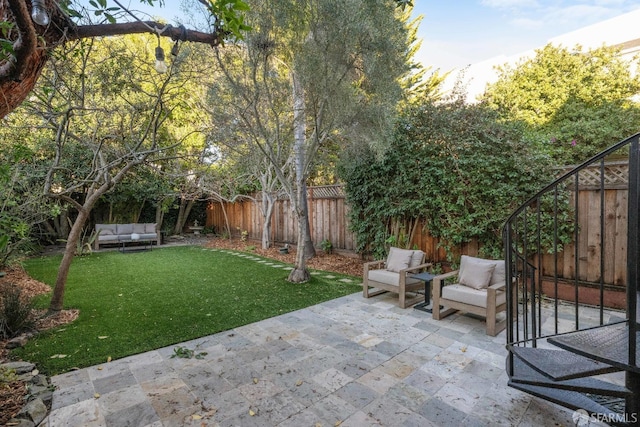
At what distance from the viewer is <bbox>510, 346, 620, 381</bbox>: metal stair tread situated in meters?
1.83

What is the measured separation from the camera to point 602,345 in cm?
188

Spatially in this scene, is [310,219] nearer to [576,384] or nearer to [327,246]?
[327,246]

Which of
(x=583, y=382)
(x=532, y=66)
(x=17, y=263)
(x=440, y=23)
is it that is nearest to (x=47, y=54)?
(x=583, y=382)

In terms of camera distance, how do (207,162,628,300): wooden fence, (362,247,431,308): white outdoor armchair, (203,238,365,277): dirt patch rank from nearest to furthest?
(207,162,628,300): wooden fence → (362,247,431,308): white outdoor armchair → (203,238,365,277): dirt patch

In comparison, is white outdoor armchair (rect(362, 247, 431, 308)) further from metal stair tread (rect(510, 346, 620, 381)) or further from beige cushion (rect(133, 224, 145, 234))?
beige cushion (rect(133, 224, 145, 234))

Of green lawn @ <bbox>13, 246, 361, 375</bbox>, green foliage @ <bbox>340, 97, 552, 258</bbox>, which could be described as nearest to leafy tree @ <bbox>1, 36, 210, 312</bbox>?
green lawn @ <bbox>13, 246, 361, 375</bbox>

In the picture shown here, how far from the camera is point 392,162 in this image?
614 centimetres

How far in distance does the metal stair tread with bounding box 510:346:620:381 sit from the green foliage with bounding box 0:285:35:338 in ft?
16.6

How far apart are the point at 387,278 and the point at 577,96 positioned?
9863mm

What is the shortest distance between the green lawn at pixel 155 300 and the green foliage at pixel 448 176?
5.60ft

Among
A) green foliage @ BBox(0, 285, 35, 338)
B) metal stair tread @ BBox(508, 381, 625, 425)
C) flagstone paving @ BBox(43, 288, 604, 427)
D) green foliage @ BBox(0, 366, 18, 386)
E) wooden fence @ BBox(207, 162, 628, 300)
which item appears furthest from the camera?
wooden fence @ BBox(207, 162, 628, 300)

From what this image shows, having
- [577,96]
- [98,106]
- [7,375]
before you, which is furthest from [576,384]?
[577,96]

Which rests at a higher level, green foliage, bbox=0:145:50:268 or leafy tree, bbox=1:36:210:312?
leafy tree, bbox=1:36:210:312

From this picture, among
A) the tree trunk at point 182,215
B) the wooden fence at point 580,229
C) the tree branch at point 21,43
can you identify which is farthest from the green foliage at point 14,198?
the tree trunk at point 182,215
